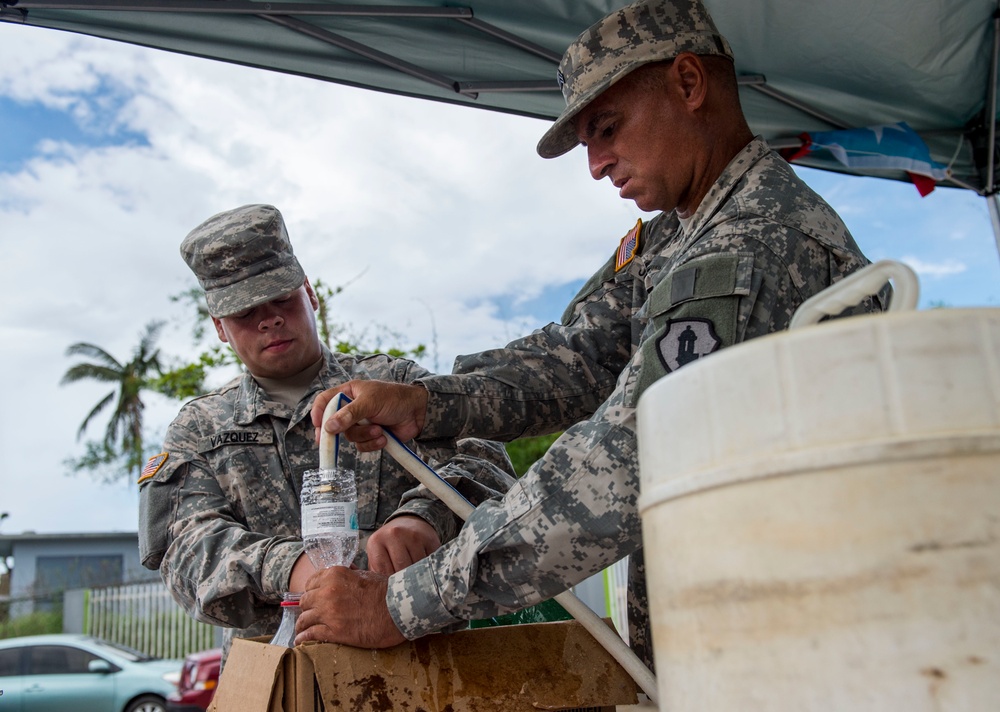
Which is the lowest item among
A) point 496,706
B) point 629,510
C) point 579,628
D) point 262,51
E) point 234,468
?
point 496,706

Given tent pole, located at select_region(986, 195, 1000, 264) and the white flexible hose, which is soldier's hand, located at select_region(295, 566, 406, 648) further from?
tent pole, located at select_region(986, 195, 1000, 264)

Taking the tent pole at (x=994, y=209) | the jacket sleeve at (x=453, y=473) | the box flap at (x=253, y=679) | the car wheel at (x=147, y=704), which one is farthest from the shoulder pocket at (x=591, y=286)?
the car wheel at (x=147, y=704)

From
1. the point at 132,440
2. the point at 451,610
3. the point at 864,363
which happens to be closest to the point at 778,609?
the point at 864,363

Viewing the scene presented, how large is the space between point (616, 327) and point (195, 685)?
30.7 feet

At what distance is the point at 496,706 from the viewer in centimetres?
172

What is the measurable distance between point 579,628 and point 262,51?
2.22 meters

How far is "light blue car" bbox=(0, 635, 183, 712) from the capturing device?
9953mm

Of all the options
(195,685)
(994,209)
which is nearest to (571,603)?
(994,209)

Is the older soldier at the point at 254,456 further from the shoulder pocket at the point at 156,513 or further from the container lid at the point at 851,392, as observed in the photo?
the container lid at the point at 851,392

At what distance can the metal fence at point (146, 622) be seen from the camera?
52.7 ft

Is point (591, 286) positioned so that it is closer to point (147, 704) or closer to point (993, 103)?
point (993, 103)

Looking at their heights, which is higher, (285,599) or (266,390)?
(266,390)

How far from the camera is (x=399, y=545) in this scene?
2.02 m

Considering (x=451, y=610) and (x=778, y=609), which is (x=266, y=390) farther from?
(x=778, y=609)
